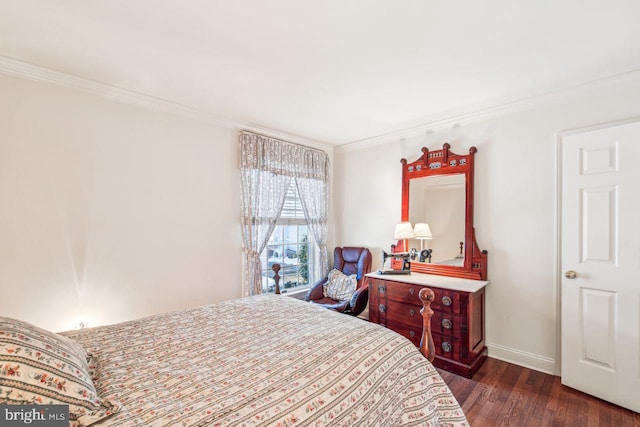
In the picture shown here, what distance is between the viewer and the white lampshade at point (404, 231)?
3375mm

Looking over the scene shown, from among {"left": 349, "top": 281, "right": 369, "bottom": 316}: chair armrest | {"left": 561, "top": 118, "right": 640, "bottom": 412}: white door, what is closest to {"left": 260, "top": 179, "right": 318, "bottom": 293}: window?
{"left": 349, "top": 281, "right": 369, "bottom": 316}: chair armrest

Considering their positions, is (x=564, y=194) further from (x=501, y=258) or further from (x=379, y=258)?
(x=379, y=258)

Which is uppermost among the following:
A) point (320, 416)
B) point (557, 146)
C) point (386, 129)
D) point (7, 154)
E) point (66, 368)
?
point (386, 129)

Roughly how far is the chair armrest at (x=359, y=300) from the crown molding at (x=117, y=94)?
2233mm

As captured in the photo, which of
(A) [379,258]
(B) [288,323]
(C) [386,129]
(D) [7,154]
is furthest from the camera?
(A) [379,258]

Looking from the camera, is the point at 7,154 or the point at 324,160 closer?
the point at 7,154

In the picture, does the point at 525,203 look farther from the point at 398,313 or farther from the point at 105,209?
the point at 105,209

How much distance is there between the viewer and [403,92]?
259 cm

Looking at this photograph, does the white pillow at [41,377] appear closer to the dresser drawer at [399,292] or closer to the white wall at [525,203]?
the dresser drawer at [399,292]

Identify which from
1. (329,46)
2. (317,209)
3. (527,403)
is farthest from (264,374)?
(317,209)

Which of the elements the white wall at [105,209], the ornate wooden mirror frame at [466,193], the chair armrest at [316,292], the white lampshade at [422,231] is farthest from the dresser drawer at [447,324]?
the white wall at [105,209]

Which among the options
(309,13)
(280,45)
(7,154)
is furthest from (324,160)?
(7,154)

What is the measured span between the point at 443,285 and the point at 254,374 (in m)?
2.10

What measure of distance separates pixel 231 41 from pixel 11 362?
1.90m
